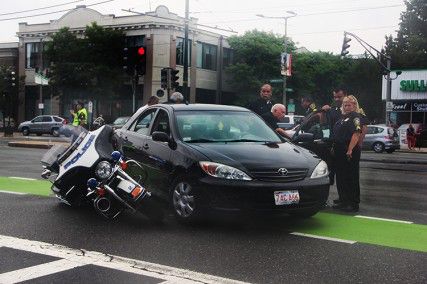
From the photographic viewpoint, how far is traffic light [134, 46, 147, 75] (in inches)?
754

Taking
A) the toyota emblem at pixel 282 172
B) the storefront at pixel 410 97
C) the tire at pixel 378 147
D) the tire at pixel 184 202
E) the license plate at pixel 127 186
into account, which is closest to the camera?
the toyota emblem at pixel 282 172

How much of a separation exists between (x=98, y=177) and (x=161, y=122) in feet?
3.99

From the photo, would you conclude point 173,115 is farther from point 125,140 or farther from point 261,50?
point 261,50

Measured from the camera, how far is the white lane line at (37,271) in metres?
4.86

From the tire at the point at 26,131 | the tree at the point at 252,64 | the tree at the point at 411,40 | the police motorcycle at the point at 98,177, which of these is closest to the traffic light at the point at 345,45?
the tree at the point at 252,64

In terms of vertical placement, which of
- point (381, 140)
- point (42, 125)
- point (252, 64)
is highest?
point (252, 64)

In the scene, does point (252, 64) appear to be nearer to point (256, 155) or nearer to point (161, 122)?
point (161, 122)

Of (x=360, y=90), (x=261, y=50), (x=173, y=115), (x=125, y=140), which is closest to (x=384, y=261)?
(x=173, y=115)

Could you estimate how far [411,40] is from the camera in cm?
6097

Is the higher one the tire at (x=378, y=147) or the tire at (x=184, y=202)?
the tire at (x=184, y=202)

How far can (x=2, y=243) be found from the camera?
6164 millimetres

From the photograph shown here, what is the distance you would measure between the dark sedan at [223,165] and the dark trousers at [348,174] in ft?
3.57

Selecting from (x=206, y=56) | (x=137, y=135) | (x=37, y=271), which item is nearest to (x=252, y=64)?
(x=206, y=56)

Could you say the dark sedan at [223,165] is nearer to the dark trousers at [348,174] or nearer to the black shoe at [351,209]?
the dark trousers at [348,174]
